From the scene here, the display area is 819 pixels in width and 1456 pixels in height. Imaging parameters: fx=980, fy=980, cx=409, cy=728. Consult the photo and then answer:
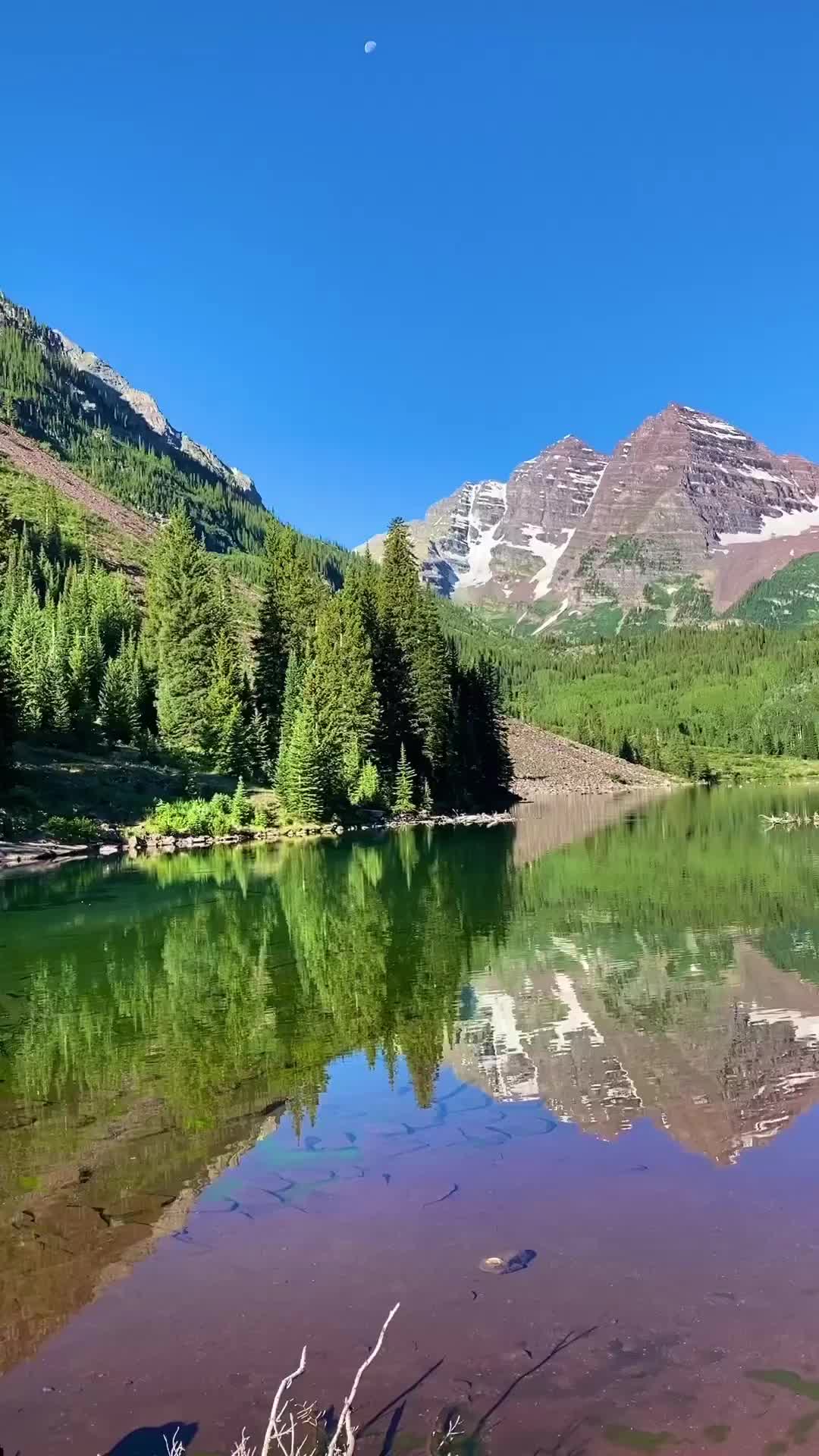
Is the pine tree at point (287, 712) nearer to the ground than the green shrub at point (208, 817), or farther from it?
farther from it

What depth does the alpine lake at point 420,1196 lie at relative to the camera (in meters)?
7.90

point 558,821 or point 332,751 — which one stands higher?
point 332,751

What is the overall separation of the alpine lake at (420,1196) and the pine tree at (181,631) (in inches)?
2541

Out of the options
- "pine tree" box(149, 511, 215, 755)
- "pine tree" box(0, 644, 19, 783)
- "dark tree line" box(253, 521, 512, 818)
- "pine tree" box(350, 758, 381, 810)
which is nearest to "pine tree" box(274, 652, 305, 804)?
"dark tree line" box(253, 521, 512, 818)

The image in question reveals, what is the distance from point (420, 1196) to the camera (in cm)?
1214

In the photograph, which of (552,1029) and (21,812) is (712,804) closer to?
(21,812)

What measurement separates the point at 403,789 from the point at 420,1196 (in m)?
84.9

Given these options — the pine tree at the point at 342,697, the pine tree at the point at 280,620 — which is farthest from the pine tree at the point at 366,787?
the pine tree at the point at 280,620

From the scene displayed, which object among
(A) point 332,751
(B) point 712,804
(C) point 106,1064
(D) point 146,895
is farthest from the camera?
(B) point 712,804

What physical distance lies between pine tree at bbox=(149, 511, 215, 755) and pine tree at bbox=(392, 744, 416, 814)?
19773 mm

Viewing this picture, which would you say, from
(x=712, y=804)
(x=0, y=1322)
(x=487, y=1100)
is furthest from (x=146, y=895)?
(x=712, y=804)

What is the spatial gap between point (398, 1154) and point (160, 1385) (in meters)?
5.81

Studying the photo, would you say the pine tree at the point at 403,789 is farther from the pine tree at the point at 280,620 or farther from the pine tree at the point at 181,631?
the pine tree at the point at 181,631

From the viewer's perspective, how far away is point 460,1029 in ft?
65.9
